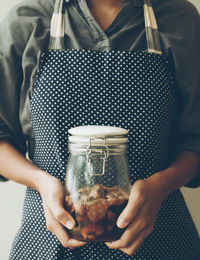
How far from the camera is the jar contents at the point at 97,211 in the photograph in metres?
0.58

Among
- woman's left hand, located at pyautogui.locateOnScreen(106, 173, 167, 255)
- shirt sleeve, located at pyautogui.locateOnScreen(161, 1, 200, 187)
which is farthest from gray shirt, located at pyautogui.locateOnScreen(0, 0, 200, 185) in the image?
woman's left hand, located at pyautogui.locateOnScreen(106, 173, 167, 255)

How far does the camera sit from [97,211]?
575 mm

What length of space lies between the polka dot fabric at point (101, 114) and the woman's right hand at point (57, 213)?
0.40 feet

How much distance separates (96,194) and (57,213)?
0.08m

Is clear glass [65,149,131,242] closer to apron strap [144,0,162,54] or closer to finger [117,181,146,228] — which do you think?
finger [117,181,146,228]

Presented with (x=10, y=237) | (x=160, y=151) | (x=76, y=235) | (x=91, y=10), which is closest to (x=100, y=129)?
(x=76, y=235)

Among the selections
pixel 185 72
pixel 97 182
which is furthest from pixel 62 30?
pixel 97 182

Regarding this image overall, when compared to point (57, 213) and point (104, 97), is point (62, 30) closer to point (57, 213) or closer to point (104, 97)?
point (104, 97)

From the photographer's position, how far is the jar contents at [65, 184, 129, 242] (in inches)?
Result: 22.7

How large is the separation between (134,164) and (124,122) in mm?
100

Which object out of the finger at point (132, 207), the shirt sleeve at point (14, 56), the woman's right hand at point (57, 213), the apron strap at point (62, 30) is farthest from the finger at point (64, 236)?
the apron strap at point (62, 30)

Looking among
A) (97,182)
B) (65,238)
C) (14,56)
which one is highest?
(14,56)

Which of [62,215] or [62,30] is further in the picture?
[62,30]

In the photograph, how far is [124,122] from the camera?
2.68 feet
